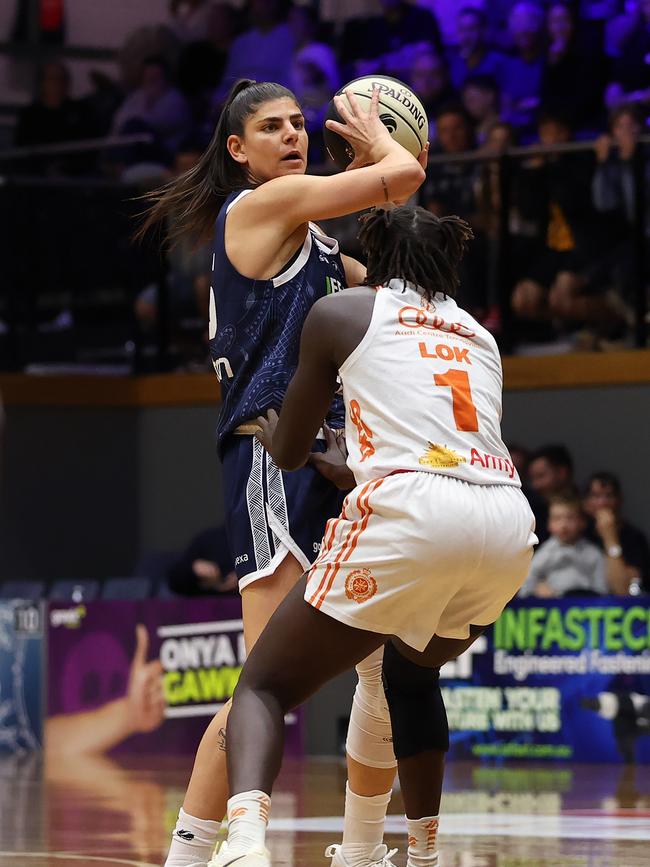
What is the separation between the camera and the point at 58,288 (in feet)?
47.1

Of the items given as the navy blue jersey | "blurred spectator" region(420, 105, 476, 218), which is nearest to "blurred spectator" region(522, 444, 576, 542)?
"blurred spectator" region(420, 105, 476, 218)

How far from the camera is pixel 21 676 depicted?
41.2ft

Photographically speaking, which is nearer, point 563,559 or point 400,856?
point 400,856

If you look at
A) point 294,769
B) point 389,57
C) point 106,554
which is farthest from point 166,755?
point 389,57

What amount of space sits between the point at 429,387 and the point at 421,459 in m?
0.18

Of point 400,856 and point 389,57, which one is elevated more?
point 389,57

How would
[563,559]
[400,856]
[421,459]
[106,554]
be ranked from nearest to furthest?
[421,459] < [400,856] < [563,559] < [106,554]

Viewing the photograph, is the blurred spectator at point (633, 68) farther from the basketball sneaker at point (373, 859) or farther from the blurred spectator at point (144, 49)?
the basketball sneaker at point (373, 859)

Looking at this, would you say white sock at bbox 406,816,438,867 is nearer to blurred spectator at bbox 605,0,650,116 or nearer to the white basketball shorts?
the white basketball shorts

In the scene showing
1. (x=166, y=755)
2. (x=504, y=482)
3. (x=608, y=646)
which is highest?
(x=504, y=482)

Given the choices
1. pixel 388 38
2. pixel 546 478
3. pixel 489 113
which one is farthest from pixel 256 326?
pixel 388 38

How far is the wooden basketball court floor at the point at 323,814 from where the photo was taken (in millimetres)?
6316

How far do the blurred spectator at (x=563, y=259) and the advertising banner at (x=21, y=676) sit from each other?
3994 millimetres

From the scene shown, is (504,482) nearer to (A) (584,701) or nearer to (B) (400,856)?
(B) (400,856)
